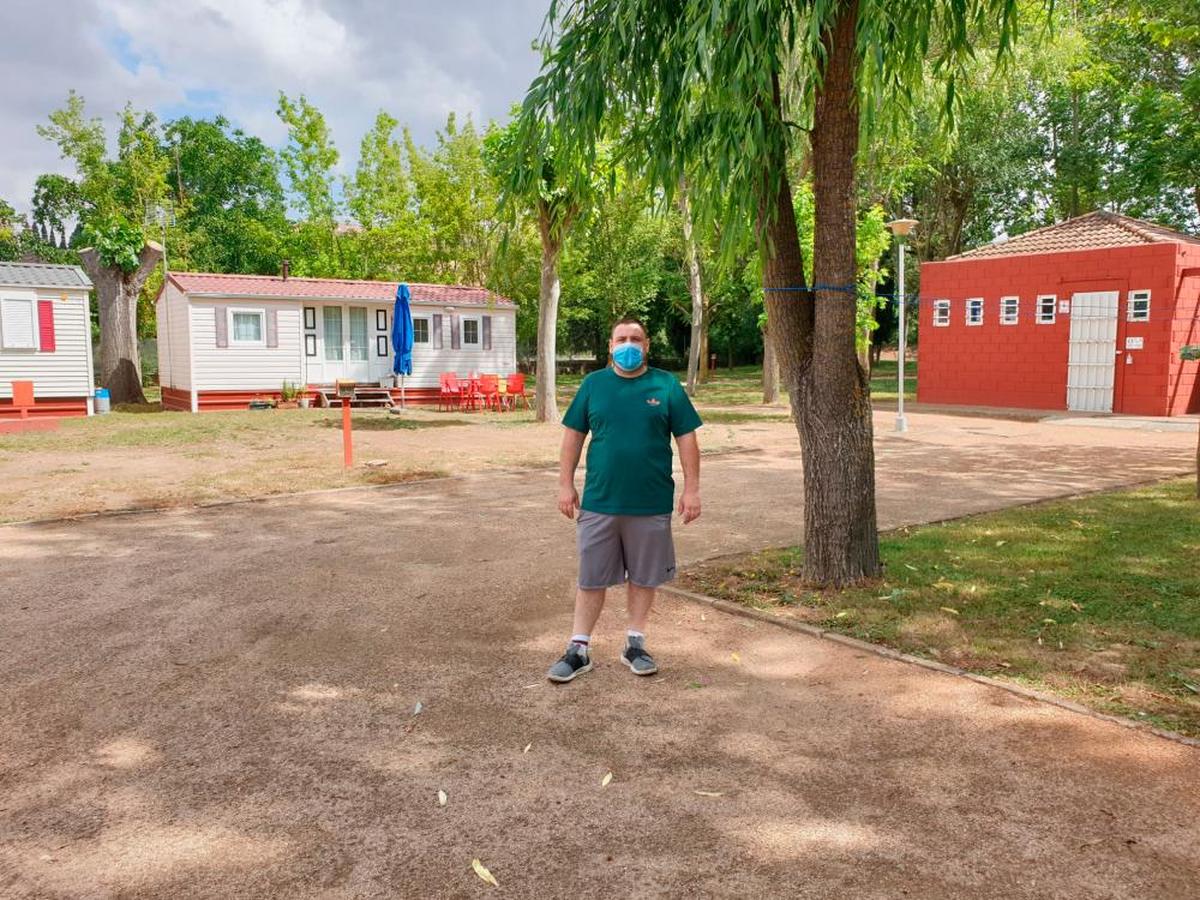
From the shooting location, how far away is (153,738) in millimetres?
3660

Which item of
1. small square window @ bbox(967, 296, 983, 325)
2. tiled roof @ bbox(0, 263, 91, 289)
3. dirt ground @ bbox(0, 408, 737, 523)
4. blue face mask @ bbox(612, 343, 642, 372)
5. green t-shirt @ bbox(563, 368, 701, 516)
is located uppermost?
tiled roof @ bbox(0, 263, 91, 289)

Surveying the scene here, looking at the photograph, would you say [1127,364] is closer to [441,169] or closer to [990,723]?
[990,723]

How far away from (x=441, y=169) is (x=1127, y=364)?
91.3 feet

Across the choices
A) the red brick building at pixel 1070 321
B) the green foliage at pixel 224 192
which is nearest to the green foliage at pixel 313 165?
the green foliage at pixel 224 192

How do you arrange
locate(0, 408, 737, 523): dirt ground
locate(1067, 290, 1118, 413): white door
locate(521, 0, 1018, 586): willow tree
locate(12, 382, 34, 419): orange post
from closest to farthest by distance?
1. locate(521, 0, 1018, 586): willow tree
2. locate(0, 408, 737, 523): dirt ground
3. locate(12, 382, 34, 419): orange post
4. locate(1067, 290, 1118, 413): white door

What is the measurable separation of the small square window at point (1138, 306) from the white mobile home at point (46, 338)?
23.0 meters

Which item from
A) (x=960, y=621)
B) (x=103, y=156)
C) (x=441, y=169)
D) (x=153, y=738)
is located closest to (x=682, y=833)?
(x=153, y=738)

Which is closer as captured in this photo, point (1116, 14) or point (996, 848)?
point (996, 848)

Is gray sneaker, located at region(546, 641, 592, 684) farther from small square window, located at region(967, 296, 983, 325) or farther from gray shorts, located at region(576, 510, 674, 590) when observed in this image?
small square window, located at region(967, 296, 983, 325)

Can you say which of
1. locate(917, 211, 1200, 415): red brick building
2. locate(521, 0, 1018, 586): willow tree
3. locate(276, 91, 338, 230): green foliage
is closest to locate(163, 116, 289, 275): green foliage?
locate(276, 91, 338, 230): green foliage

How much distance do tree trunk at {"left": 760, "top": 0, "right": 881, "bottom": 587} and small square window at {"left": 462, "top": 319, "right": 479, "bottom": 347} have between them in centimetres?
2105

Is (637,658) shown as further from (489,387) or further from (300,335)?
(300,335)

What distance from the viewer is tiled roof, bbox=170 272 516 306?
22859mm

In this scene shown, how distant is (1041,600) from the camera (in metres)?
5.37
